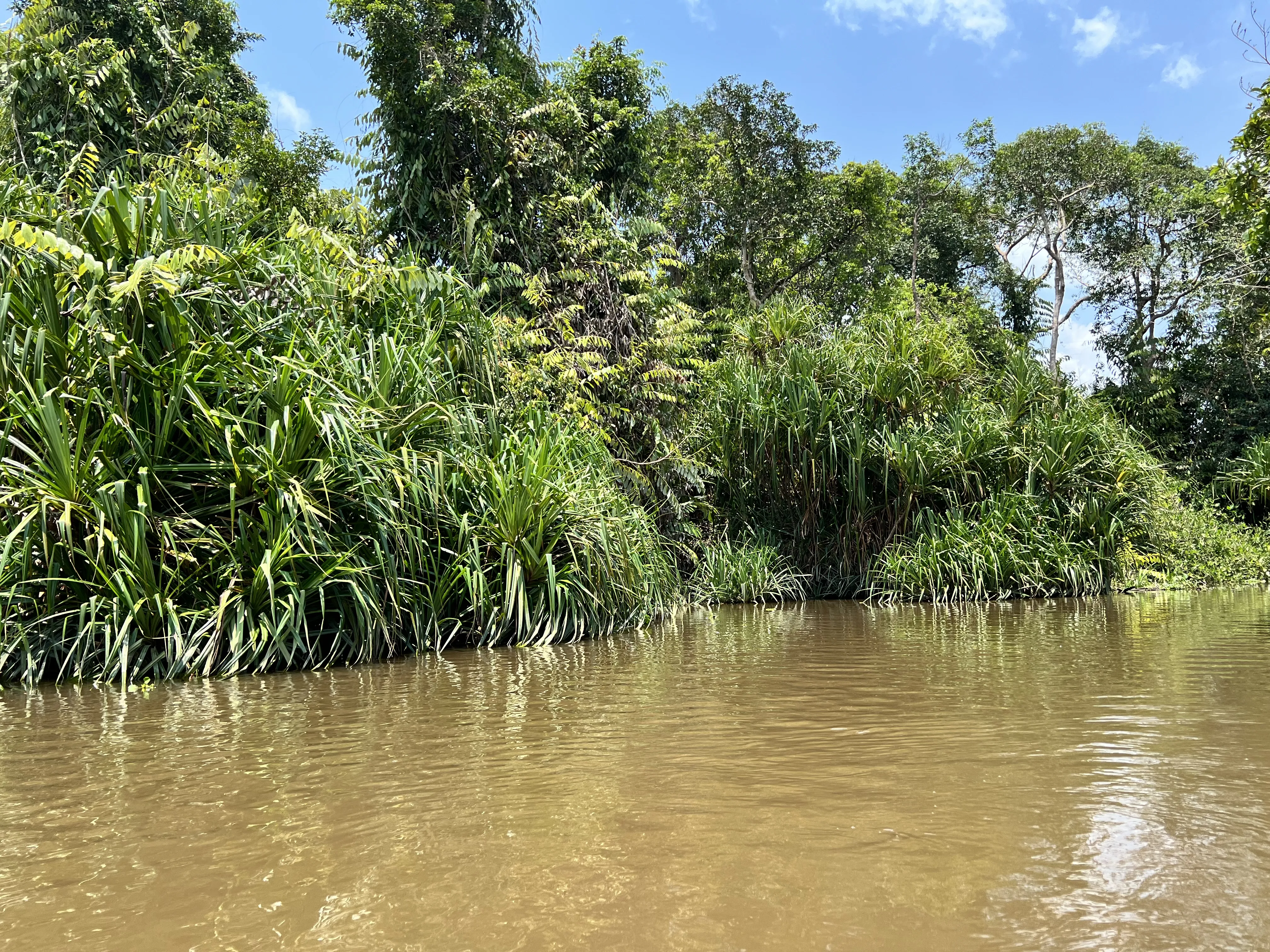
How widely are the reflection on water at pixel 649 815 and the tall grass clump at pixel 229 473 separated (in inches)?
19.5

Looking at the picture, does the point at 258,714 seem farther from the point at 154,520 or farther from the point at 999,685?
the point at 999,685

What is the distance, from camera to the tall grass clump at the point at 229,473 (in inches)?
146

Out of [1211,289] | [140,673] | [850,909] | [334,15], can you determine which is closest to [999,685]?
[850,909]

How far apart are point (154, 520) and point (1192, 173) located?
24.3 m

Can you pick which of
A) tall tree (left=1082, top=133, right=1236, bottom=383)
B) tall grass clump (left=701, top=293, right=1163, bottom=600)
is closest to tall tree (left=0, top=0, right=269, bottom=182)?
tall grass clump (left=701, top=293, right=1163, bottom=600)

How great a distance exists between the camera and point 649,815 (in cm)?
178

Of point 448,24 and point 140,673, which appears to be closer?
point 140,673

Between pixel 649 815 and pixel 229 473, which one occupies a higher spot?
pixel 229 473

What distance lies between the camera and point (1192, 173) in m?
20.3

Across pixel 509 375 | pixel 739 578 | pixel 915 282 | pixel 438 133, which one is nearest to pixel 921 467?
pixel 739 578

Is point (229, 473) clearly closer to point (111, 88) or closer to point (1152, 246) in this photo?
point (111, 88)

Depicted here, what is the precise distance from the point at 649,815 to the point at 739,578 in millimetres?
6910

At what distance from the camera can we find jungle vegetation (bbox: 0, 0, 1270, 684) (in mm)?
3953

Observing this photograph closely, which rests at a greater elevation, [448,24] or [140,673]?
[448,24]
